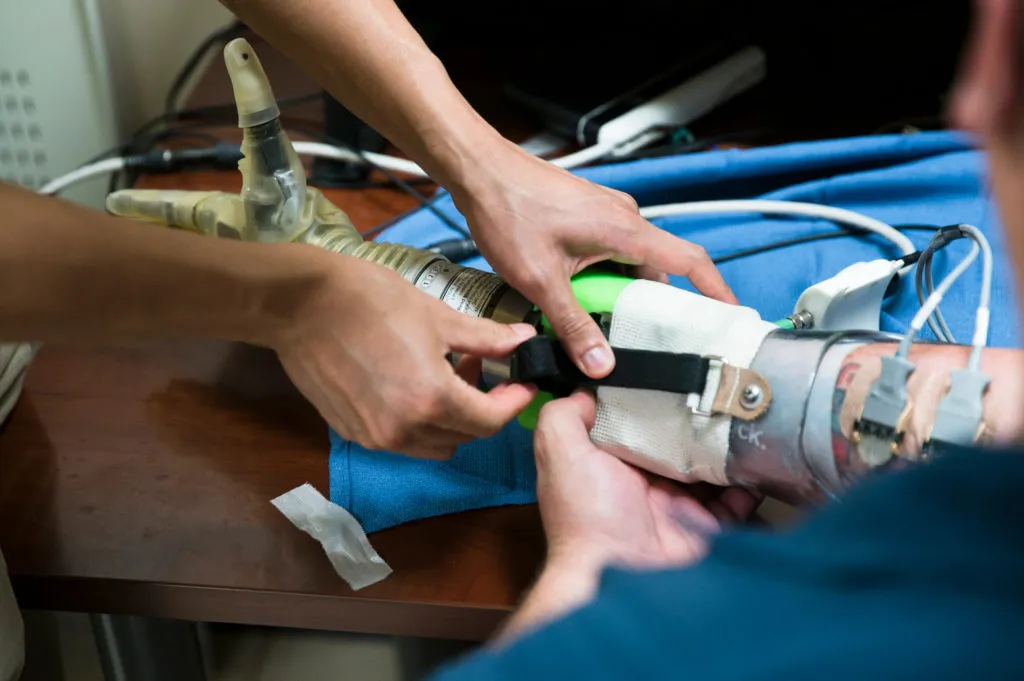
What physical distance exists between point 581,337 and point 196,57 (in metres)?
0.93

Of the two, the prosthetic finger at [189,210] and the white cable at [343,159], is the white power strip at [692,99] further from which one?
the prosthetic finger at [189,210]

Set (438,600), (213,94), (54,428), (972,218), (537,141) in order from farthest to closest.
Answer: (213,94) < (537,141) < (972,218) < (54,428) < (438,600)

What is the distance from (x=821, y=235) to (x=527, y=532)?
0.43 meters

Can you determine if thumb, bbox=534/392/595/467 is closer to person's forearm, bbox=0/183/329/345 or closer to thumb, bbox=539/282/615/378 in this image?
thumb, bbox=539/282/615/378

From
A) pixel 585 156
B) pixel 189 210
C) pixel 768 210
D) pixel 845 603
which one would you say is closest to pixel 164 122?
pixel 189 210

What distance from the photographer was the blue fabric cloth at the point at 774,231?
0.71 m

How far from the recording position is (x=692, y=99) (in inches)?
43.6

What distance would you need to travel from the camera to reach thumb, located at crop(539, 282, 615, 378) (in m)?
0.61

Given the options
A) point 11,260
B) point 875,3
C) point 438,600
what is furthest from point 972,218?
point 11,260

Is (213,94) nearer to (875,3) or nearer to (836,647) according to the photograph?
(875,3)

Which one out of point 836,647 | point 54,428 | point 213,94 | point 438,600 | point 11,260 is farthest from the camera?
point 213,94

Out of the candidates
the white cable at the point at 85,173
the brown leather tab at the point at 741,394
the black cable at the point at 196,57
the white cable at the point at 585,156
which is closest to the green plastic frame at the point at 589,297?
the brown leather tab at the point at 741,394

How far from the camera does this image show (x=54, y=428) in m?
0.78

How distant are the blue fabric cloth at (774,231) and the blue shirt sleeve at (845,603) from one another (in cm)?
36
